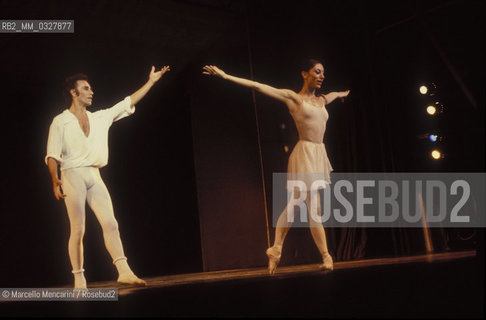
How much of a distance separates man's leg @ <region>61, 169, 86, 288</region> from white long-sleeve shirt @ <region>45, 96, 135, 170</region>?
10 centimetres

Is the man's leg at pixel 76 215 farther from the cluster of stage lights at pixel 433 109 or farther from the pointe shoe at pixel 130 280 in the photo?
the cluster of stage lights at pixel 433 109

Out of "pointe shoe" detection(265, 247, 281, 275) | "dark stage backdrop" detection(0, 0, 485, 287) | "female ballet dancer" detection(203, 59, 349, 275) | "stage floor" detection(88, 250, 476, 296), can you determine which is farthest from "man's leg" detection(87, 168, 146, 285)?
"dark stage backdrop" detection(0, 0, 485, 287)

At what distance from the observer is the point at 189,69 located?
5.86m

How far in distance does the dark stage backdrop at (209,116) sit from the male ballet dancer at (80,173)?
1.42 metres

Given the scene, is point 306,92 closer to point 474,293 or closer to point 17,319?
point 474,293

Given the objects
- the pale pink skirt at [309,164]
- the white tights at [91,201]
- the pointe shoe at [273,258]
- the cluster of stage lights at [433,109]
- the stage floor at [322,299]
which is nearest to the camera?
the stage floor at [322,299]

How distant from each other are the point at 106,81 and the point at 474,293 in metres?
A: 4.48

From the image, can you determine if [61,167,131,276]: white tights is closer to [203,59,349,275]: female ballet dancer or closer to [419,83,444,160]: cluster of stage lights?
[203,59,349,275]: female ballet dancer

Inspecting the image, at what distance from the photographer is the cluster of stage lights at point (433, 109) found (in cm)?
563

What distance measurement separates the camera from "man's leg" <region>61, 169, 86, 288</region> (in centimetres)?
342

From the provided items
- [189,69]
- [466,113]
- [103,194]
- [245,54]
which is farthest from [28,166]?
[466,113]

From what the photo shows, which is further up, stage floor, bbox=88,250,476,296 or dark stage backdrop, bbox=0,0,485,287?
dark stage backdrop, bbox=0,0,485,287

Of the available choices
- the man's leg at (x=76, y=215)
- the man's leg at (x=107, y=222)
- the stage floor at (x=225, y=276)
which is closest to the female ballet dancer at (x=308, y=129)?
the stage floor at (x=225, y=276)

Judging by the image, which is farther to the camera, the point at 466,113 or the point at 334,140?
the point at 334,140
